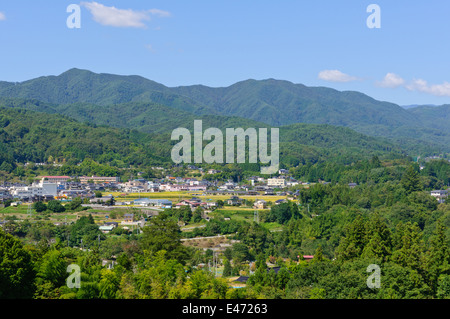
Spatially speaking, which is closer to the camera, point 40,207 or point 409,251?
point 409,251

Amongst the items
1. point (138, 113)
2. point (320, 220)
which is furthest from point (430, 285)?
point (138, 113)

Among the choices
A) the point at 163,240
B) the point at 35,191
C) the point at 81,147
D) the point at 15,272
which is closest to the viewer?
the point at 15,272

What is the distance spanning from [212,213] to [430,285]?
18.4m

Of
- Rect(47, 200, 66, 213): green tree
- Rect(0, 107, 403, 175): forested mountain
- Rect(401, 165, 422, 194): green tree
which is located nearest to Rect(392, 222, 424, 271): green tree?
Rect(401, 165, 422, 194): green tree

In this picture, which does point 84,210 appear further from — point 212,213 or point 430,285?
point 430,285

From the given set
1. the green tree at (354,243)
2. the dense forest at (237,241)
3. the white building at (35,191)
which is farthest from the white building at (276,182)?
the green tree at (354,243)

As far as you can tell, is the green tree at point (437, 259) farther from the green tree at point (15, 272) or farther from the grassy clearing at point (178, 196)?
the grassy clearing at point (178, 196)

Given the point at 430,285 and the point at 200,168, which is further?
the point at 200,168

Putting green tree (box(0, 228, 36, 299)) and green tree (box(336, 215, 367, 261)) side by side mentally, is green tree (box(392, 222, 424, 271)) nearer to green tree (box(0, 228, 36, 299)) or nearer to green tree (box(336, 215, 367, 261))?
green tree (box(336, 215, 367, 261))

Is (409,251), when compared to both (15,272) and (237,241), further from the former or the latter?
(237,241)

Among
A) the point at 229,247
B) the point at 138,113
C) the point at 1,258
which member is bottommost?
the point at 229,247

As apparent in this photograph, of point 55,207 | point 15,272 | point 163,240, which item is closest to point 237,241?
point 163,240

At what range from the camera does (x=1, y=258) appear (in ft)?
42.6
